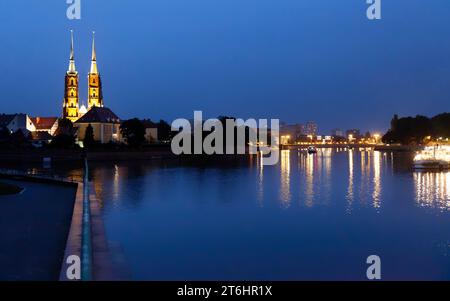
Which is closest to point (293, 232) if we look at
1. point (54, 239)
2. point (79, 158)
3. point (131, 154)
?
point (54, 239)

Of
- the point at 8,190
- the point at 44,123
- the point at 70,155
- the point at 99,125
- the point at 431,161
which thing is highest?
the point at 44,123

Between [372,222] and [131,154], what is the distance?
62.4 meters

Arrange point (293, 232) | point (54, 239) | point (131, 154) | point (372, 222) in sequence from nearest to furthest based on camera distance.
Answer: point (54, 239), point (293, 232), point (372, 222), point (131, 154)

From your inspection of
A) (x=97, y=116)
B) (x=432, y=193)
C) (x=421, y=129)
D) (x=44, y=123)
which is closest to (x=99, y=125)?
(x=97, y=116)

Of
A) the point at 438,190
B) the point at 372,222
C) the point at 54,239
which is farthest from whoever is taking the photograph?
the point at 438,190

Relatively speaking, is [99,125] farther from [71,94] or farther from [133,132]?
[71,94]

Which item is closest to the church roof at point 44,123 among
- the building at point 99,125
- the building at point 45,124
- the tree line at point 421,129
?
the building at point 45,124

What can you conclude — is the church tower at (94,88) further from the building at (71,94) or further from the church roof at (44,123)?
the church roof at (44,123)

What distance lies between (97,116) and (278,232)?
81.5 metres

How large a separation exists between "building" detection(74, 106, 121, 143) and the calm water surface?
62935 millimetres

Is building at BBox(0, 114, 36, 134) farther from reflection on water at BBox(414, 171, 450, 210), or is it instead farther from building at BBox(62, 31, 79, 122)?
reflection on water at BBox(414, 171, 450, 210)

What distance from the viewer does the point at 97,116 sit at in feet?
318
